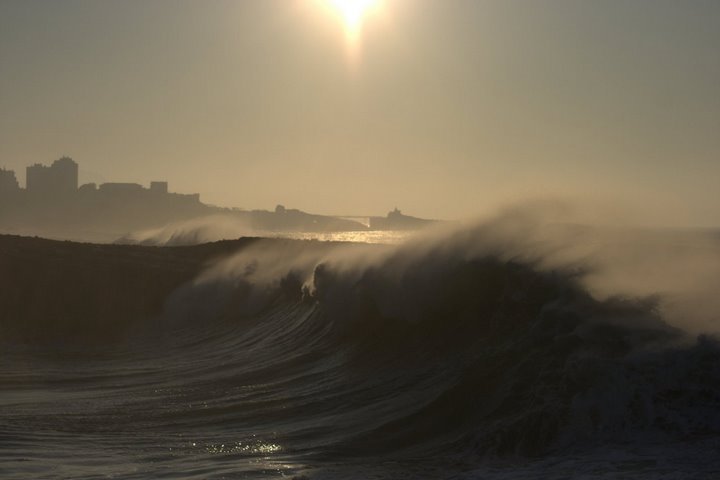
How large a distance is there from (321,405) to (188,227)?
176ft

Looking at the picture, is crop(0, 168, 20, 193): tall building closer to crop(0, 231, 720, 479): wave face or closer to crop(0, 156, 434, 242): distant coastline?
crop(0, 156, 434, 242): distant coastline

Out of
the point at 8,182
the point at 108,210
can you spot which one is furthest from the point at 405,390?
the point at 8,182

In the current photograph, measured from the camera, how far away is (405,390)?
39.4ft

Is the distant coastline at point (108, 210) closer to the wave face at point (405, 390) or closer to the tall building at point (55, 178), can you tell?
the tall building at point (55, 178)

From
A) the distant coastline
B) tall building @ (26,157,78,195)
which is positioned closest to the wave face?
the distant coastline

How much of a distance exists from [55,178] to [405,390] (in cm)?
18121

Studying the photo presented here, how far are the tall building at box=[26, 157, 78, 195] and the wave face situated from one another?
166648 mm

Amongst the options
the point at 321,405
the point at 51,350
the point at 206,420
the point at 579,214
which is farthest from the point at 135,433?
the point at 579,214

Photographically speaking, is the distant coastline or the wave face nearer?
the wave face

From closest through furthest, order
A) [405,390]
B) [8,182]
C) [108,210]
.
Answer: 1. [405,390]
2. [108,210]
3. [8,182]

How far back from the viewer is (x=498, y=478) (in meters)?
7.84

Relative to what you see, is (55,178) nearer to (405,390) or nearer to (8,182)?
(8,182)

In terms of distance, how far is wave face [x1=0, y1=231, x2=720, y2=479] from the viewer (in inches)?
339

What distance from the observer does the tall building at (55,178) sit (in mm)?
177000
